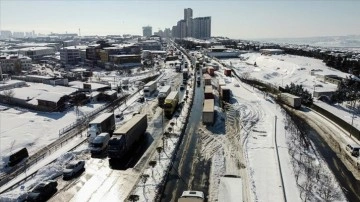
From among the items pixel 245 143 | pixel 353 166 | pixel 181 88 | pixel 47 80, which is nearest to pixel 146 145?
pixel 245 143

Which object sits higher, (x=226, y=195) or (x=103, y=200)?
(x=226, y=195)

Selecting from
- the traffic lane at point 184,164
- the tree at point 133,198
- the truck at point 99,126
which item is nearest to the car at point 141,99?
the traffic lane at point 184,164

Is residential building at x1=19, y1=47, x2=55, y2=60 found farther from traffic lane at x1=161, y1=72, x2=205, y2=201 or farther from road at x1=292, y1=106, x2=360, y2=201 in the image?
road at x1=292, y1=106, x2=360, y2=201

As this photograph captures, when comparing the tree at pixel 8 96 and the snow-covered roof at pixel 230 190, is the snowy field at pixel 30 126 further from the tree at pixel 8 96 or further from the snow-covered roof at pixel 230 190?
the snow-covered roof at pixel 230 190

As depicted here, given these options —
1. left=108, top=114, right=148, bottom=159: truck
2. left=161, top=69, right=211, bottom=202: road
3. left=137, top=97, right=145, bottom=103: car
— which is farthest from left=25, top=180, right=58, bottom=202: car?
left=137, top=97, right=145, bottom=103: car

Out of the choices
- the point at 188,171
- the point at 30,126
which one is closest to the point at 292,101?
the point at 188,171

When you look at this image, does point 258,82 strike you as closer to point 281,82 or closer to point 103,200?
point 281,82

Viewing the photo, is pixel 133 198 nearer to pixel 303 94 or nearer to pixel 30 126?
pixel 30 126
